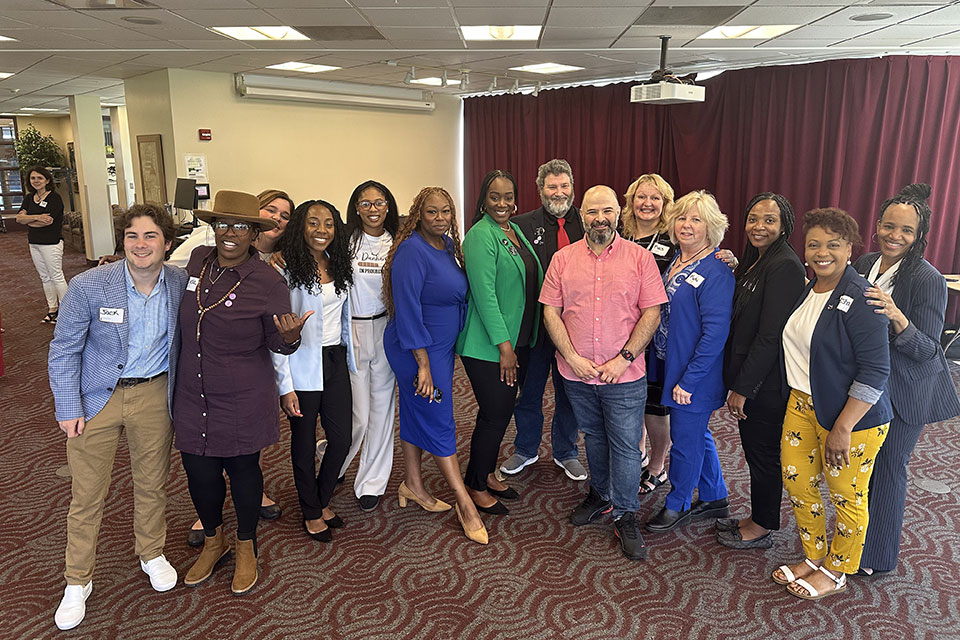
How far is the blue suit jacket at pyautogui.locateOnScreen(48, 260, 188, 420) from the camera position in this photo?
2.30 m

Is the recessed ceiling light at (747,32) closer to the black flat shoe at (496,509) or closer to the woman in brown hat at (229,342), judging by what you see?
the black flat shoe at (496,509)

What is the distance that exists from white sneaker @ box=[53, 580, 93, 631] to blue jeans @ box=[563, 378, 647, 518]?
2150mm

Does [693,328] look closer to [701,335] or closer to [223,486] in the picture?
[701,335]

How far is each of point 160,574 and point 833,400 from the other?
275 cm

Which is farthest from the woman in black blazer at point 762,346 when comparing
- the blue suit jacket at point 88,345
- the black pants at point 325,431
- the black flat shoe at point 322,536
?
the blue suit jacket at point 88,345

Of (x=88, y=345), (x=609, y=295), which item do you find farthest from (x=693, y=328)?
(x=88, y=345)

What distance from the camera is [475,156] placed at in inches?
414

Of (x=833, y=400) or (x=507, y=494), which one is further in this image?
(x=507, y=494)

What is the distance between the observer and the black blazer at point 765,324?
265 centimetres

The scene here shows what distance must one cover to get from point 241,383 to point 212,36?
4.56 meters

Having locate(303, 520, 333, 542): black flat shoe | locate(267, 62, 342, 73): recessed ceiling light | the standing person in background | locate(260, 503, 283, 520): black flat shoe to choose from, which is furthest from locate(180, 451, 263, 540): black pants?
locate(267, 62, 342, 73): recessed ceiling light

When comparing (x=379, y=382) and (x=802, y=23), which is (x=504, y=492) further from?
(x=802, y=23)

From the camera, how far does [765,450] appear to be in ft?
9.24

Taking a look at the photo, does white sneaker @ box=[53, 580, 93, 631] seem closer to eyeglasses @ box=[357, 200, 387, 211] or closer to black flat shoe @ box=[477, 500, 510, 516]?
black flat shoe @ box=[477, 500, 510, 516]
